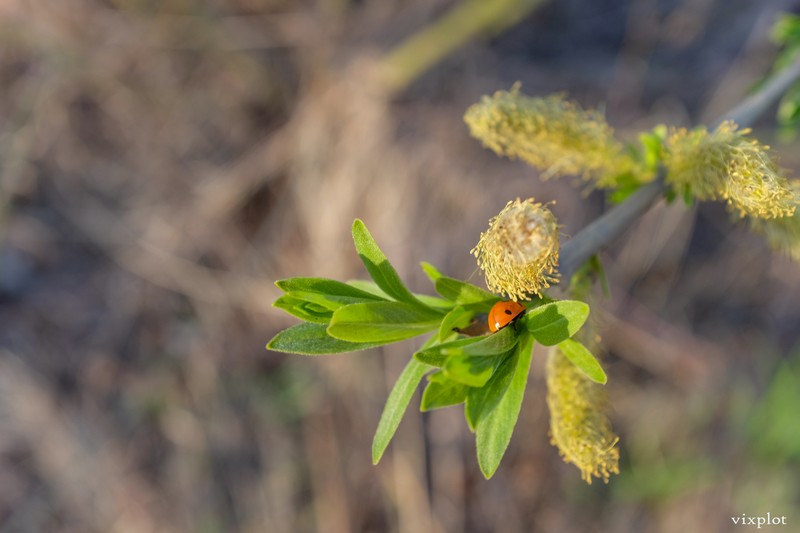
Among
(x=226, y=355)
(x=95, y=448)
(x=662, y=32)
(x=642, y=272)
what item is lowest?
(x=95, y=448)

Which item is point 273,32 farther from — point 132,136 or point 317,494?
point 317,494

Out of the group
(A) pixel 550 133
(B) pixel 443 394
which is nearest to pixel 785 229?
(A) pixel 550 133

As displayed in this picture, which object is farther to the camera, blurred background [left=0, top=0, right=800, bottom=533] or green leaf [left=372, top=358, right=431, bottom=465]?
blurred background [left=0, top=0, right=800, bottom=533]

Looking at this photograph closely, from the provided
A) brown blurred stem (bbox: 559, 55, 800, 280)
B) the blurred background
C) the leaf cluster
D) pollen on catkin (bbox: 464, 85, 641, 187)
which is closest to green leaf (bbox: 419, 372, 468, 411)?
the leaf cluster

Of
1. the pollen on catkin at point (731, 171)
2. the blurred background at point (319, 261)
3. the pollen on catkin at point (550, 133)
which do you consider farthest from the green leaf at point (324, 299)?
the blurred background at point (319, 261)

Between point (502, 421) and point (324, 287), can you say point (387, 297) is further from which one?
point (502, 421)

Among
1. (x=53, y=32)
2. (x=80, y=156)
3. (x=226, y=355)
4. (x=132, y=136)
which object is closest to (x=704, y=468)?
(x=226, y=355)

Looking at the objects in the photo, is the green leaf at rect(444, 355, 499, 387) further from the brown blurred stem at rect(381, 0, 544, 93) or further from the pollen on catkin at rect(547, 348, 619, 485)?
the brown blurred stem at rect(381, 0, 544, 93)
